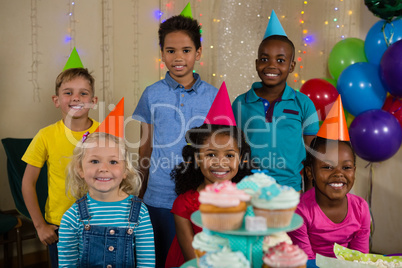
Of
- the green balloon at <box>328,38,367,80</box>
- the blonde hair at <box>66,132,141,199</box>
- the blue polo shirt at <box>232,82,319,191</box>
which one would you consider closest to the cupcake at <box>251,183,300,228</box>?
the blonde hair at <box>66,132,141,199</box>

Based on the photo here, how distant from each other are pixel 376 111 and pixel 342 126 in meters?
1.26

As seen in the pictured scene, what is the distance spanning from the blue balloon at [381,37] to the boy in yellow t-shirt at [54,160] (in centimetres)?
187

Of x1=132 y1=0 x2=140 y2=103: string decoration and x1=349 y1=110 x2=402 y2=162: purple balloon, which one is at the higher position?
x1=132 y1=0 x2=140 y2=103: string decoration

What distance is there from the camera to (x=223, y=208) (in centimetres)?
95

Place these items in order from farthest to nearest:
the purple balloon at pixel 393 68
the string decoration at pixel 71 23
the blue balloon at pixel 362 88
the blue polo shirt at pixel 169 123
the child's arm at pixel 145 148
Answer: the string decoration at pixel 71 23 < the blue balloon at pixel 362 88 < the purple balloon at pixel 393 68 < the child's arm at pixel 145 148 < the blue polo shirt at pixel 169 123

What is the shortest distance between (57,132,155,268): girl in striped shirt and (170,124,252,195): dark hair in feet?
0.84

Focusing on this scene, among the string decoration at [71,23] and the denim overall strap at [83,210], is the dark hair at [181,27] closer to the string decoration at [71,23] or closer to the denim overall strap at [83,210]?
the denim overall strap at [83,210]

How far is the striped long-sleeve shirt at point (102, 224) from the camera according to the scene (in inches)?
58.4

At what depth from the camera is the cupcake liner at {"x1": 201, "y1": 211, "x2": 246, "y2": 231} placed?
0.94m

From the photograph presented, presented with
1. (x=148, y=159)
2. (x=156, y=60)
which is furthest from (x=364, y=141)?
(x=156, y=60)

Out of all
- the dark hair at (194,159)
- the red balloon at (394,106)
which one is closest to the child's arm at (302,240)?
the dark hair at (194,159)

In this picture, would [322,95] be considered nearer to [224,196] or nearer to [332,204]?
[332,204]

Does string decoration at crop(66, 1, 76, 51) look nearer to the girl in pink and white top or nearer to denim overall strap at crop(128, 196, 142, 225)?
denim overall strap at crop(128, 196, 142, 225)

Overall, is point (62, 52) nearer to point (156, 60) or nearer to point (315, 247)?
point (156, 60)
